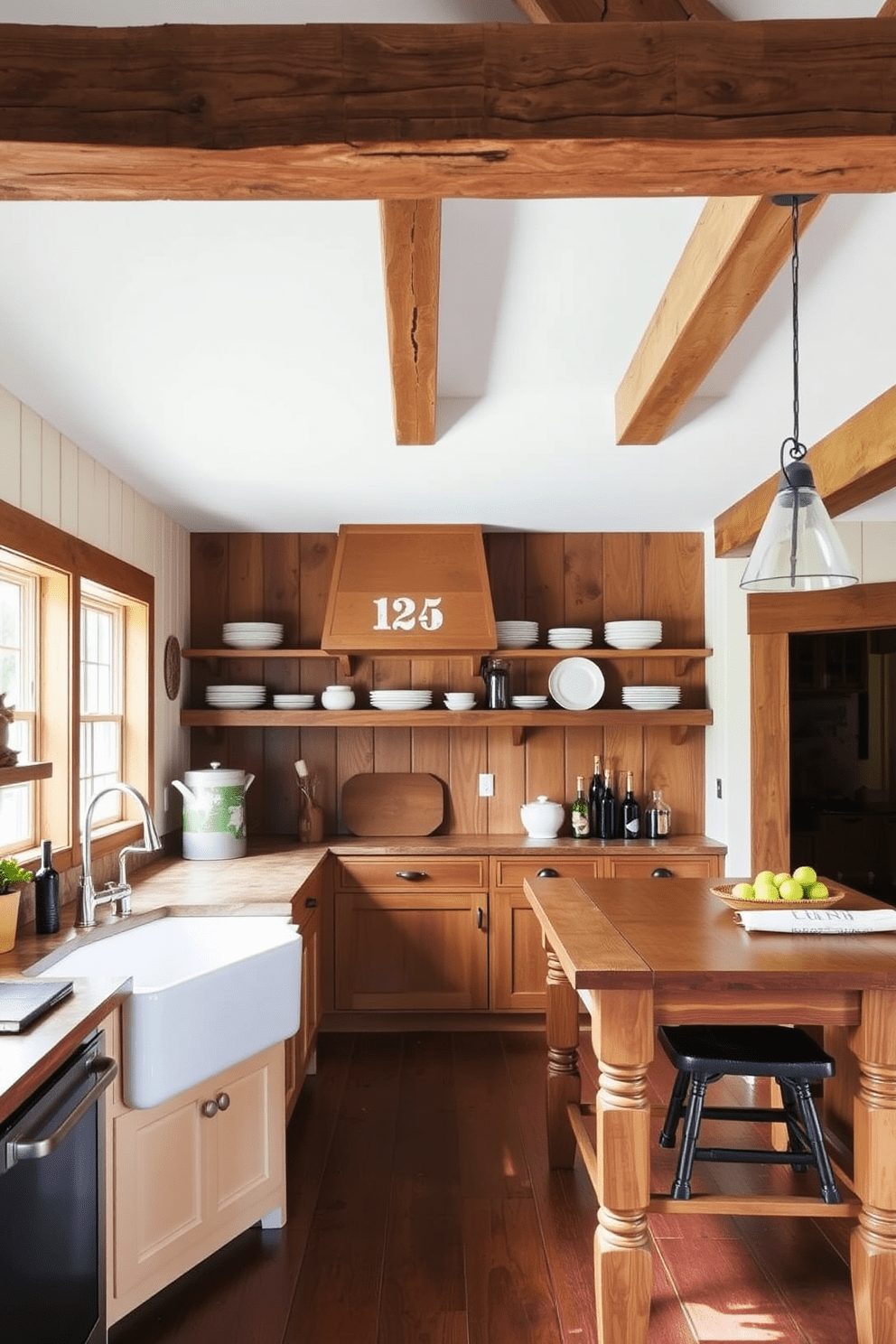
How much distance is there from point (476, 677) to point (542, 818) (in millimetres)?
764

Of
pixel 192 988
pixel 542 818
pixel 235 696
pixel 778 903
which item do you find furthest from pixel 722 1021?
pixel 235 696

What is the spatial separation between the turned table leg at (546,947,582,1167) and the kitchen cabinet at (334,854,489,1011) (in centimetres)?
117

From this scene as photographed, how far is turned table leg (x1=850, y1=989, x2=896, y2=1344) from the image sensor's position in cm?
232

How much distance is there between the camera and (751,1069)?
8.35ft

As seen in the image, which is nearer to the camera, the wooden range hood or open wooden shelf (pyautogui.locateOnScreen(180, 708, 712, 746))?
the wooden range hood

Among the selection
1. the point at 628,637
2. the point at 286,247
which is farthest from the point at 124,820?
the point at 286,247

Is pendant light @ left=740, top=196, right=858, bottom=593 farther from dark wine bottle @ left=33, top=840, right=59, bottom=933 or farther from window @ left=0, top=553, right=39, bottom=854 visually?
window @ left=0, top=553, right=39, bottom=854

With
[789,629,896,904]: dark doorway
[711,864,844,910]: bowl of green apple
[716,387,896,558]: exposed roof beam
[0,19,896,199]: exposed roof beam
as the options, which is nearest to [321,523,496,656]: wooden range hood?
[716,387,896,558]: exposed roof beam

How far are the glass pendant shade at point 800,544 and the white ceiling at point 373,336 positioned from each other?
457mm

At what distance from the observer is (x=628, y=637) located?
16.0ft

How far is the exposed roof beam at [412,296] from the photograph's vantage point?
5.73 ft

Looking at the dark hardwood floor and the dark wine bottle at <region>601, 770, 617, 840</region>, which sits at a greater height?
the dark wine bottle at <region>601, 770, 617, 840</region>

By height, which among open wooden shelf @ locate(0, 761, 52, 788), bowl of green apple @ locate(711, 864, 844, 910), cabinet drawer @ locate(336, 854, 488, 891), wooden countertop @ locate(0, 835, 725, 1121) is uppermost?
open wooden shelf @ locate(0, 761, 52, 788)

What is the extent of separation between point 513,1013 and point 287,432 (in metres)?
2.81
